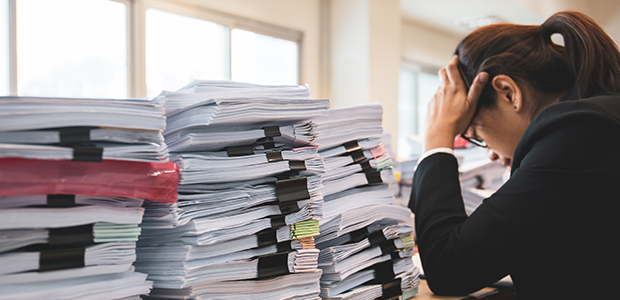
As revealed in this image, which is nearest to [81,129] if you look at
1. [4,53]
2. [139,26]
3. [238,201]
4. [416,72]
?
[238,201]

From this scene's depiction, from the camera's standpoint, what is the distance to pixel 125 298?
0.52m

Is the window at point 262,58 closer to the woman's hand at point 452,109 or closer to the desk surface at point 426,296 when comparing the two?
the woman's hand at point 452,109

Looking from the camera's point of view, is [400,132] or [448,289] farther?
[400,132]

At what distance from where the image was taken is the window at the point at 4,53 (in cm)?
341

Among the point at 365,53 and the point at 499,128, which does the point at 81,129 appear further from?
the point at 365,53

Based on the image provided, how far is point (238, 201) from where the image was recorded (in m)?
0.62

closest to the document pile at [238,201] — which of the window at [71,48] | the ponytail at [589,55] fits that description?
the ponytail at [589,55]

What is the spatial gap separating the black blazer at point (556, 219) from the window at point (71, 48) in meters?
3.54

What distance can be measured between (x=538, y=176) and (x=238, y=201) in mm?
453

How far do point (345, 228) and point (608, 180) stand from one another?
15.8 inches

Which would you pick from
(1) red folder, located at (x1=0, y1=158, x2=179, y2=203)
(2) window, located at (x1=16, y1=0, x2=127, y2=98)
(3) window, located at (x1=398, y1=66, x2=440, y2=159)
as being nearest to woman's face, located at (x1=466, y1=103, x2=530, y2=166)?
(1) red folder, located at (x1=0, y1=158, x2=179, y2=203)

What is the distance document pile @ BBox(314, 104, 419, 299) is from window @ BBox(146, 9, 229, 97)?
361 cm

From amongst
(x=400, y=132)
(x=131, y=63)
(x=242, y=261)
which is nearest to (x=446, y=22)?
(x=400, y=132)

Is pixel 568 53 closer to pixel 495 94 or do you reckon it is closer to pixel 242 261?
pixel 495 94
